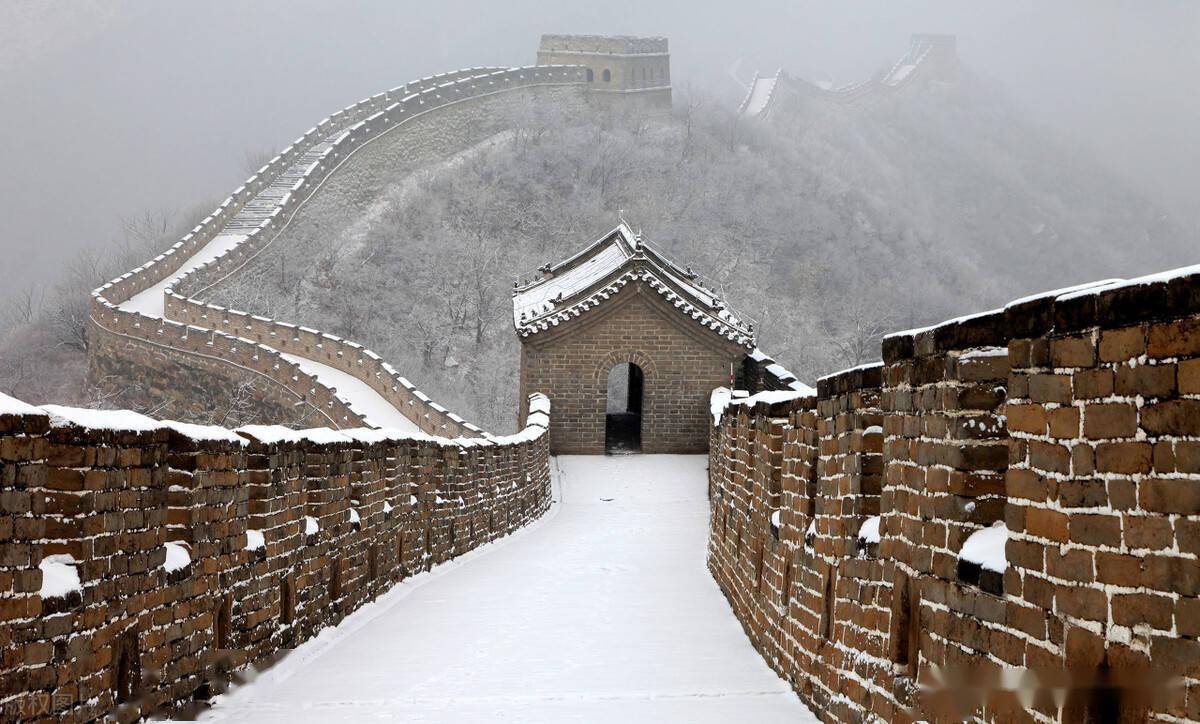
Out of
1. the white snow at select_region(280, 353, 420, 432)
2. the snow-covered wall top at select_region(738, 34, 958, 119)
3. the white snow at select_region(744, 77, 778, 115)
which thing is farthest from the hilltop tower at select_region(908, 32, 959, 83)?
the white snow at select_region(280, 353, 420, 432)

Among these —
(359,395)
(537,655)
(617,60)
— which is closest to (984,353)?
(537,655)

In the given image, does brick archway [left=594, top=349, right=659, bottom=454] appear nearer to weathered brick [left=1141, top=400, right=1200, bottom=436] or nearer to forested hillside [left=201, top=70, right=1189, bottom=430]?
forested hillside [left=201, top=70, right=1189, bottom=430]

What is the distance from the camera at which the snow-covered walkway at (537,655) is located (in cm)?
746

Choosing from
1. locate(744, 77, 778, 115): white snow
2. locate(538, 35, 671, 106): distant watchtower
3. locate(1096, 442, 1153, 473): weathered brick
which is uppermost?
locate(744, 77, 778, 115): white snow

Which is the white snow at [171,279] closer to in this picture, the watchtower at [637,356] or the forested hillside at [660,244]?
the forested hillside at [660,244]

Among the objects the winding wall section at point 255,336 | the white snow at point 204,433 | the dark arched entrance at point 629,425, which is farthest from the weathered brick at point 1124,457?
the winding wall section at point 255,336

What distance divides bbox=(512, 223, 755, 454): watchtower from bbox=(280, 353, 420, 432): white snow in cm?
424

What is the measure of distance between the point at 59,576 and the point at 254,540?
9.00 ft

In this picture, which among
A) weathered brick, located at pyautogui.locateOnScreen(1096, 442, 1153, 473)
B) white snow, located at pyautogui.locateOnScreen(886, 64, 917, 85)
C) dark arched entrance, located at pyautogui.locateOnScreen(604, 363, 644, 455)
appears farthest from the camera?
white snow, located at pyautogui.locateOnScreen(886, 64, 917, 85)

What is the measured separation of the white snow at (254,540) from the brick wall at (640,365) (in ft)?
70.6

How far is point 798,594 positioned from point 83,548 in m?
3.99

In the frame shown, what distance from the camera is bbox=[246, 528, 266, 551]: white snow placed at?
8.16m

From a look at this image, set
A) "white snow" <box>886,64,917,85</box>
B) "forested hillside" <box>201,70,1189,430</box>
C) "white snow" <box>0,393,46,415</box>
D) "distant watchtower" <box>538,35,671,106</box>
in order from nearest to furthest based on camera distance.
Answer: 1. "white snow" <box>0,393,46,415</box>
2. "forested hillside" <box>201,70,1189,430</box>
3. "distant watchtower" <box>538,35,671,106</box>
4. "white snow" <box>886,64,917,85</box>

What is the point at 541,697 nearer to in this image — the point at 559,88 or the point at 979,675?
the point at 979,675
